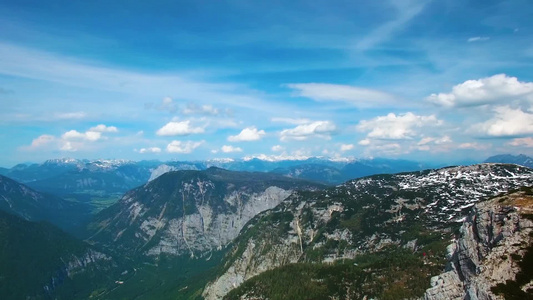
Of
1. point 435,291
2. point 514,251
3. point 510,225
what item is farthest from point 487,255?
point 435,291

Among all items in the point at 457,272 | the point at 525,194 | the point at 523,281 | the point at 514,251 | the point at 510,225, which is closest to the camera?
the point at 523,281

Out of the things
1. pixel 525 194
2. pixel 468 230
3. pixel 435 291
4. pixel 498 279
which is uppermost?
pixel 525 194

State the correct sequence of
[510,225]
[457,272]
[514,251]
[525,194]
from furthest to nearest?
[525,194]
[457,272]
[510,225]
[514,251]

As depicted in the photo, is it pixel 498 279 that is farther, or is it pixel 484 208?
pixel 484 208

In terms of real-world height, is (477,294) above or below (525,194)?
below

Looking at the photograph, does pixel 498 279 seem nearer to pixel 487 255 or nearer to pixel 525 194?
pixel 487 255

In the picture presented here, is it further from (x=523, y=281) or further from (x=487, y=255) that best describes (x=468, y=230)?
(x=523, y=281)
